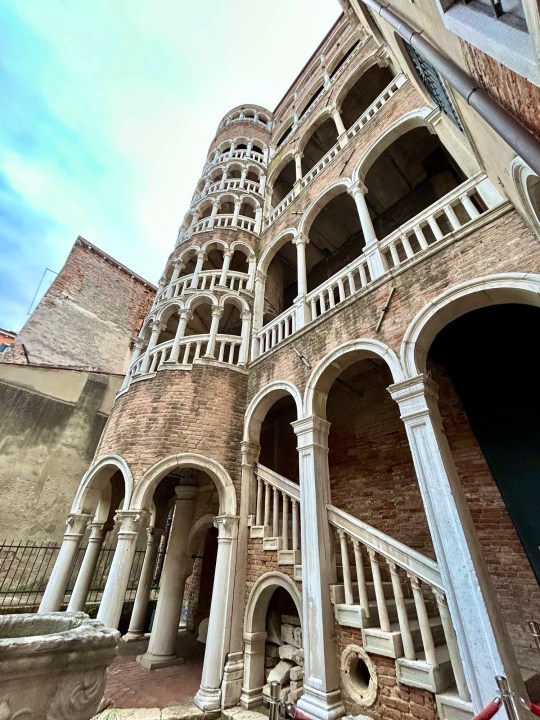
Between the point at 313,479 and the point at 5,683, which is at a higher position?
the point at 313,479

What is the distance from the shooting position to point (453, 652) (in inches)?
119

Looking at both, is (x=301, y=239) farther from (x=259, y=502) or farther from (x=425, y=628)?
(x=425, y=628)

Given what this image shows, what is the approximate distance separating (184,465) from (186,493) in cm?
223

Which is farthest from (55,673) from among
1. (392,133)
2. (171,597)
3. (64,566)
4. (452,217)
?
(392,133)

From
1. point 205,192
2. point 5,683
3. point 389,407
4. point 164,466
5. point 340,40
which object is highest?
point 340,40

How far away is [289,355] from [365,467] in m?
2.98

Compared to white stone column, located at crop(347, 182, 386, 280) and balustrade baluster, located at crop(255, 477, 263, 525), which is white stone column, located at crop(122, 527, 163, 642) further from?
white stone column, located at crop(347, 182, 386, 280)

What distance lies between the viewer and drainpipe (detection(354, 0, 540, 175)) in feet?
6.04

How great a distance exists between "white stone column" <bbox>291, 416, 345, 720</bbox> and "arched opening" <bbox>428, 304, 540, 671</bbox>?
7.96ft

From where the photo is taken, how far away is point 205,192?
1303cm

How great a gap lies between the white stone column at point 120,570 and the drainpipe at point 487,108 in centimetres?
684

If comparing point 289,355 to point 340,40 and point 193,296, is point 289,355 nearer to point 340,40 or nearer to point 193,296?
point 193,296

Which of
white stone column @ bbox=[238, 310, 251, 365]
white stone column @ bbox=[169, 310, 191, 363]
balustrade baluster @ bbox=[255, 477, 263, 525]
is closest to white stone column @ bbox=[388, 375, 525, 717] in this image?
balustrade baluster @ bbox=[255, 477, 263, 525]

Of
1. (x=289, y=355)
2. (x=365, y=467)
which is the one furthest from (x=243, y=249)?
(x=365, y=467)
